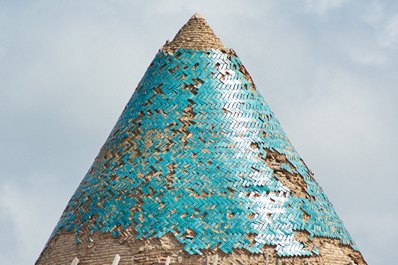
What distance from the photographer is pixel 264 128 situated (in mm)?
15078

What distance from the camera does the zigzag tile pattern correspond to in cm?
1396

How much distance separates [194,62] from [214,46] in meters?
0.42

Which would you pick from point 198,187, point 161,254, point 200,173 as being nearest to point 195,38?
point 200,173

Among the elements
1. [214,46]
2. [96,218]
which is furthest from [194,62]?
[96,218]

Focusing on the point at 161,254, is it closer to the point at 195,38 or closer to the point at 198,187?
the point at 198,187

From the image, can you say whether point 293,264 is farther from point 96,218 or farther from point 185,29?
point 185,29

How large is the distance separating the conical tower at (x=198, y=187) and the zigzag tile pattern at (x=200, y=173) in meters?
0.01

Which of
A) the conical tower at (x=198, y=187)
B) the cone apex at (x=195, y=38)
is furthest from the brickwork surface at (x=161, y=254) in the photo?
the cone apex at (x=195, y=38)

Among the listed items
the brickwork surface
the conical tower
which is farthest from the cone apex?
the brickwork surface

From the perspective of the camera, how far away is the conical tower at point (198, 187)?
13.9m

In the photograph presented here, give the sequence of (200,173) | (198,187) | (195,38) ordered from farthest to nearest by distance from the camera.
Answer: (195,38), (200,173), (198,187)

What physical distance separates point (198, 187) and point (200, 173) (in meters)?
0.20

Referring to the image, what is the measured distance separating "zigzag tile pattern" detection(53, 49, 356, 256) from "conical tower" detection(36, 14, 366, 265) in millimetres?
13

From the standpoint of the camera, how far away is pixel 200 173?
14312 millimetres
